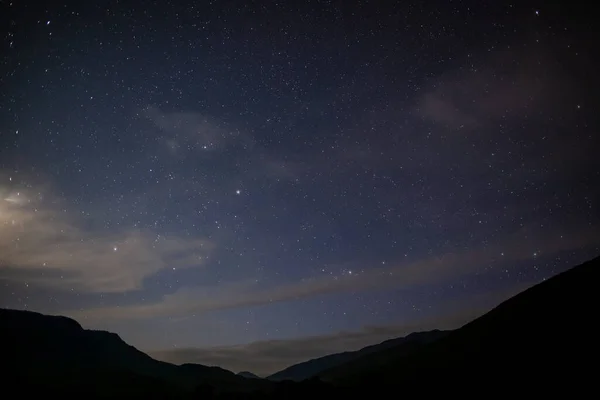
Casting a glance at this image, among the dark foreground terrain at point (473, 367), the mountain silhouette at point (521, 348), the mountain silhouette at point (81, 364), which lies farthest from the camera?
the mountain silhouette at point (81, 364)

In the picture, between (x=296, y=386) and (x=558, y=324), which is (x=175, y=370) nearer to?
(x=296, y=386)

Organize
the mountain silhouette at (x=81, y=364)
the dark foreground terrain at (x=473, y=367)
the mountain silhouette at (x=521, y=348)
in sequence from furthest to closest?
the mountain silhouette at (x=81, y=364) → the dark foreground terrain at (x=473, y=367) → the mountain silhouette at (x=521, y=348)

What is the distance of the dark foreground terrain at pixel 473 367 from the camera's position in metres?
40.1

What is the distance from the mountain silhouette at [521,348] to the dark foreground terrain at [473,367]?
0.12 m

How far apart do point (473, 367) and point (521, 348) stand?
267 inches

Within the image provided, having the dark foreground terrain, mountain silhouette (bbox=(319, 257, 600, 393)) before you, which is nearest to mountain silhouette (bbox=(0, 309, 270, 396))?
the dark foreground terrain

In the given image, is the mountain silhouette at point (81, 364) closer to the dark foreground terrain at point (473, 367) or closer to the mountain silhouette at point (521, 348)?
the dark foreground terrain at point (473, 367)

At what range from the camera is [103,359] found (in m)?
126

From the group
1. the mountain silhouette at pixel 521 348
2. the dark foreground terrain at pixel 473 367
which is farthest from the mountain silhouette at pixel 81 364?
the mountain silhouette at pixel 521 348

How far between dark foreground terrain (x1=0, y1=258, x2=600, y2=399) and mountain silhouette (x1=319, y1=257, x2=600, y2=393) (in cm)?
12

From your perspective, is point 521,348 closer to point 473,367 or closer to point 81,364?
point 473,367

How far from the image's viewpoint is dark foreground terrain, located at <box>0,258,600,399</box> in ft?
132

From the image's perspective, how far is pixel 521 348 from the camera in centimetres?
4844

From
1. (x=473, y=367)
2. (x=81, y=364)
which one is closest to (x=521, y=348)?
(x=473, y=367)
